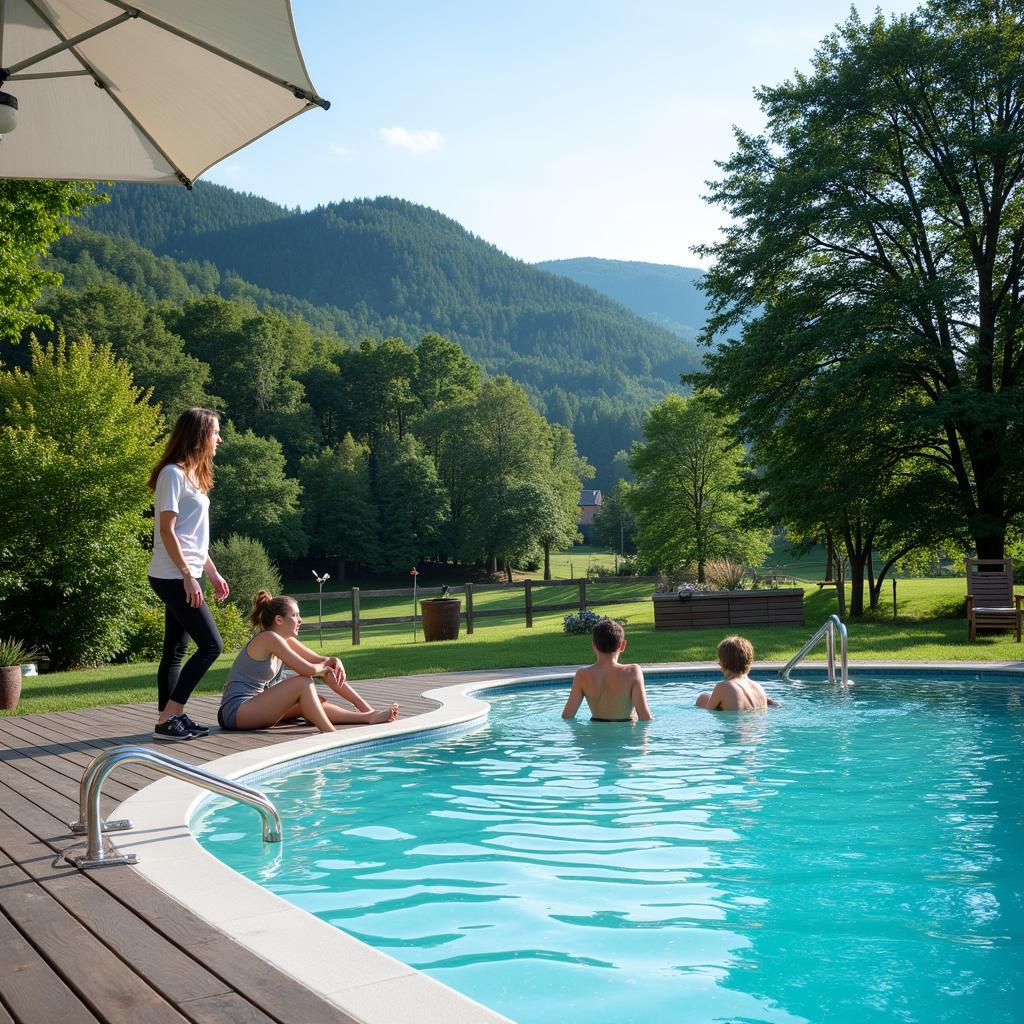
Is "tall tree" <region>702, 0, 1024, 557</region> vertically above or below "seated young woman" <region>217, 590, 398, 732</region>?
above

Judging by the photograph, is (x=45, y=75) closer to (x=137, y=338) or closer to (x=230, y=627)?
(x=230, y=627)

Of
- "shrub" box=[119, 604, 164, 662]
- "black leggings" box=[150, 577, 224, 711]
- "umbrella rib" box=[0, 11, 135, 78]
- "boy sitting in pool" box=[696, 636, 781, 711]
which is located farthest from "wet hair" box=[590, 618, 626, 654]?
"shrub" box=[119, 604, 164, 662]

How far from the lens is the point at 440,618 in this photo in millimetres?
18062

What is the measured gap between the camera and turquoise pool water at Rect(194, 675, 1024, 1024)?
340cm

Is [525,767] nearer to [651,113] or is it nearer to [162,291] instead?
[651,113]

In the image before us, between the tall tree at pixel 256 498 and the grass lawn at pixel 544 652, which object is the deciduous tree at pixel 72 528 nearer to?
the grass lawn at pixel 544 652

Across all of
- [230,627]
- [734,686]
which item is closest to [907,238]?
[734,686]

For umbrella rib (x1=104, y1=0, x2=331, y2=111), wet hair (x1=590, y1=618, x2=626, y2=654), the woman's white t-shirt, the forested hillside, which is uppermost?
the forested hillside

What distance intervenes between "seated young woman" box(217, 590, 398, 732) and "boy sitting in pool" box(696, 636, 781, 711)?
3164 mm

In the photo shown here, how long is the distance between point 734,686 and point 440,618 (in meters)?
10.1

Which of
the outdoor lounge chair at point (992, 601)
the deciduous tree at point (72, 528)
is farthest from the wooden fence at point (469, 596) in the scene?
the outdoor lounge chair at point (992, 601)

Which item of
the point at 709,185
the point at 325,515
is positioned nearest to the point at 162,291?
the point at 325,515

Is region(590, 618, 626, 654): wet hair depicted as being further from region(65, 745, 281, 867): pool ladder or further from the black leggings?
region(65, 745, 281, 867): pool ladder

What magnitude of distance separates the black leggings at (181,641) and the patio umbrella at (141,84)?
2645 mm
